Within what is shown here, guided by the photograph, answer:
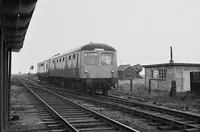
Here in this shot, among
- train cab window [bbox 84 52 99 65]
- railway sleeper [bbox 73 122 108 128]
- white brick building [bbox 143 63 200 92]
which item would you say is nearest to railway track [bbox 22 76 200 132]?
railway sleeper [bbox 73 122 108 128]

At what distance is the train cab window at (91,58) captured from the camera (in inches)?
591

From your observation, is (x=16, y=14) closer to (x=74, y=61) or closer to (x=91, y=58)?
(x=91, y=58)

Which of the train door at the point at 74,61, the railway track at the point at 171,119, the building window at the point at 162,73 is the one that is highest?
the train door at the point at 74,61

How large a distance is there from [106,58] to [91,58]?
3.54 feet

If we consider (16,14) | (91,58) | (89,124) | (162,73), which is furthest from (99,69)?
(16,14)

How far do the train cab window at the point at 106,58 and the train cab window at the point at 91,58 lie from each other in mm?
424

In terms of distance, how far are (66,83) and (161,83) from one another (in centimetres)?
840

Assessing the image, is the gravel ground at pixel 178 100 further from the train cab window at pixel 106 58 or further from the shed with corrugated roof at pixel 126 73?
the shed with corrugated roof at pixel 126 73

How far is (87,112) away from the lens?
8.52 metres

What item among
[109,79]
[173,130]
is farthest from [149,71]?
[173,130]

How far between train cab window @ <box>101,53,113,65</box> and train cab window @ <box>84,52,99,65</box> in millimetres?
424

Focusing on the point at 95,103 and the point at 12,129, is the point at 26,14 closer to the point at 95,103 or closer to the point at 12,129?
the point at 12,129

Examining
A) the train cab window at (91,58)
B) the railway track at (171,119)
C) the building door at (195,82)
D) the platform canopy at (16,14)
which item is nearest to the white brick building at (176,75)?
the building door at (195,82)

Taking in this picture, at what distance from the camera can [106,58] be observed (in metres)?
15.5
